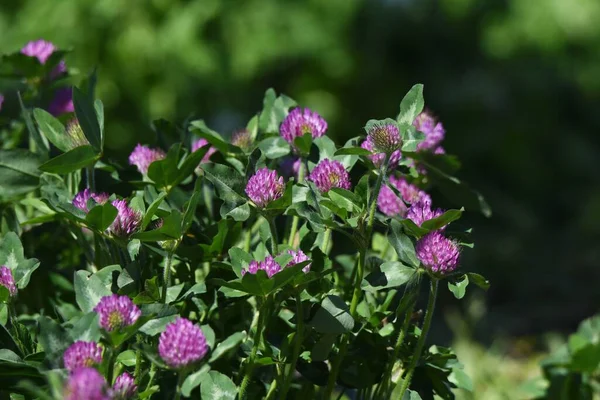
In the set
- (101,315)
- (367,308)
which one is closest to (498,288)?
(367,308)

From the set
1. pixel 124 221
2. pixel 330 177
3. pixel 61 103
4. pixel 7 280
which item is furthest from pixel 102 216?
pixel 61 103

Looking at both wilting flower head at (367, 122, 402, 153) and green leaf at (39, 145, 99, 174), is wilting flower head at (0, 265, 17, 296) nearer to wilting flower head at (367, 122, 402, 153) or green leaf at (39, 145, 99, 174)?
green leaf at (39, 145, 99, 174)

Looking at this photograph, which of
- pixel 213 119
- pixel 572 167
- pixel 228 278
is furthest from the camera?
pixel 572 167

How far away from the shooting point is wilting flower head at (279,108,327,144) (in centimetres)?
105

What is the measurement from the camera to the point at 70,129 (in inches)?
41.4

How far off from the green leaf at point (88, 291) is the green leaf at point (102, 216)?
5cm

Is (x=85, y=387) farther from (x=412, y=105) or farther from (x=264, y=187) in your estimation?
(x=412, y=105)

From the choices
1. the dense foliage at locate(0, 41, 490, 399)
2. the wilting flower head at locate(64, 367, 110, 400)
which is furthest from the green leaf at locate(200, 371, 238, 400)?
the wilting flower head at locate(64, 367, 110, 400)

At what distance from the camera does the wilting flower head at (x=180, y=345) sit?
78 centimetres

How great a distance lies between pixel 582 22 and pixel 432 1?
95 cm

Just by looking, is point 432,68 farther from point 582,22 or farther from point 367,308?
point 367,308

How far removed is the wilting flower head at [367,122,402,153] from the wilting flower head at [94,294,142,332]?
295 millimetres

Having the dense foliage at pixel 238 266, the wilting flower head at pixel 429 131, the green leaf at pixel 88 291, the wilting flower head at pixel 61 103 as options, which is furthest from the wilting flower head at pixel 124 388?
the wilting flower head at pixel 61 103

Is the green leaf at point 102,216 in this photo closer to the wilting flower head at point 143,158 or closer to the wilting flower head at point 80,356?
the wilting flower head at point 80,356
